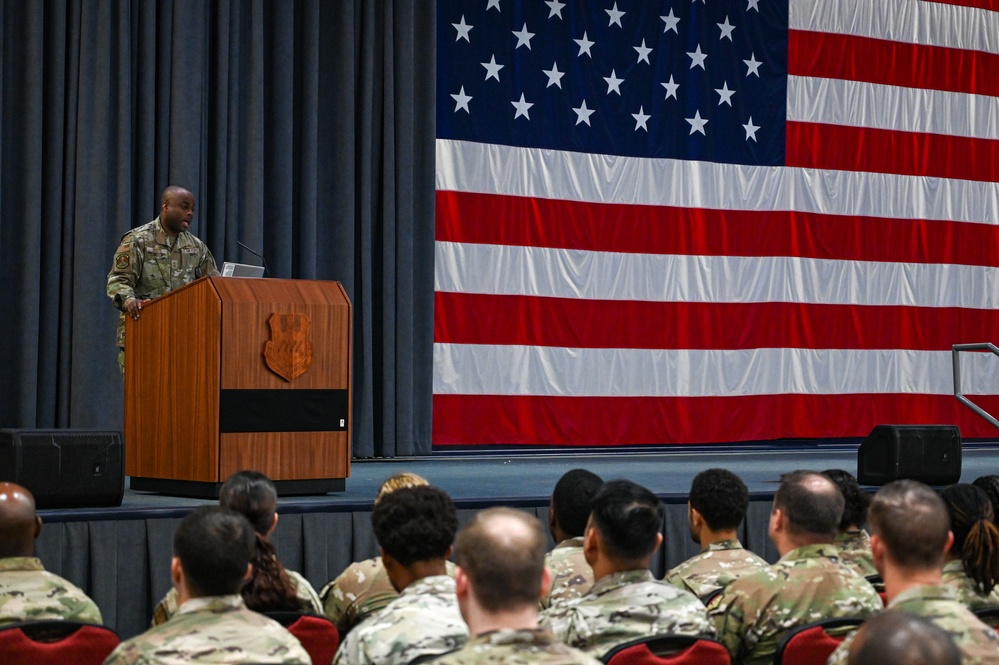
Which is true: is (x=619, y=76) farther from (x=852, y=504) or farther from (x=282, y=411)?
(x=852, y=504)

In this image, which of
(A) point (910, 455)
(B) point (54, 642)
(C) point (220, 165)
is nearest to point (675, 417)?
(A) point (910, 455)

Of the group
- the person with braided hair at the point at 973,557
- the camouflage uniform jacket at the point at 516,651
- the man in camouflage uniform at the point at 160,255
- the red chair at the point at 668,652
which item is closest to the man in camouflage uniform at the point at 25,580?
the red chair at the point at 668,652

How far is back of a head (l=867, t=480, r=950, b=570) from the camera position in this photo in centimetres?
225

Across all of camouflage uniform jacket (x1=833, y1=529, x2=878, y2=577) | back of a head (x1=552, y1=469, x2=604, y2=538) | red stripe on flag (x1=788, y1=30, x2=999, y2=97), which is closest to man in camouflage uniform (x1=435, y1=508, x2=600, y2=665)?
back of a head (x1=552, y1=469, x2=604, y2=538)

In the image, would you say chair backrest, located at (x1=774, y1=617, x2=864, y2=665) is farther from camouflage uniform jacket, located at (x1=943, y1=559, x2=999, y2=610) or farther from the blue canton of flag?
the blue canton of flag

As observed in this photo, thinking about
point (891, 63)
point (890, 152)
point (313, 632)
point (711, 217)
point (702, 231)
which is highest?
point (891, 63)

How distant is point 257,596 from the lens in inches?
113

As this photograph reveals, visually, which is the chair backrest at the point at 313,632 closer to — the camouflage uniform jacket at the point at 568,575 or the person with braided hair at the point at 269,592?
the person with braided hair at the point at 269,592

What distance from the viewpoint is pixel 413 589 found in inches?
96.9

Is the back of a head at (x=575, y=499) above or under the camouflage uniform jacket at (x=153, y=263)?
under

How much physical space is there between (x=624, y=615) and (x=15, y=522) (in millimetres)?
1366

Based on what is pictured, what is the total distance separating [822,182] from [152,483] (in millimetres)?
A: 6239

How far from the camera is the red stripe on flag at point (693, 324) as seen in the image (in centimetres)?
854

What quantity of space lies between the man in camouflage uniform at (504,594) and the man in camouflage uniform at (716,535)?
1.38 meters
